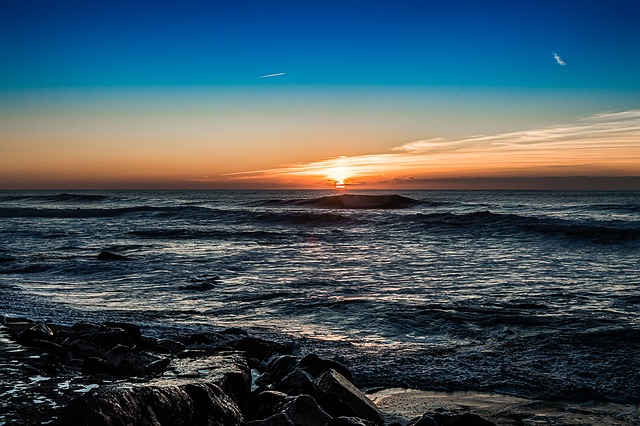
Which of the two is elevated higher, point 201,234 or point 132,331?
point 132,331

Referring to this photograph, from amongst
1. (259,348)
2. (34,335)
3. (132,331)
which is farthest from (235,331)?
(34,335)

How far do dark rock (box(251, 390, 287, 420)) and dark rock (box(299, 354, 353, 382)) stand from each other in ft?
3.07

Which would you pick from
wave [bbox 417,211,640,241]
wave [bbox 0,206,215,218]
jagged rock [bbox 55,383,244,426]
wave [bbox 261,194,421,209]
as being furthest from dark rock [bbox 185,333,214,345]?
wave [bbox 261,194,421,209]

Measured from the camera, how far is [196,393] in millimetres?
3967

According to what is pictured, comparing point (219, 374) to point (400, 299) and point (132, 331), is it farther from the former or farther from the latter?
point (400, 299)

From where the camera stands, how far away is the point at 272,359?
252 inches

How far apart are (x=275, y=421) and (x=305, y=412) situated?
0.27 meters

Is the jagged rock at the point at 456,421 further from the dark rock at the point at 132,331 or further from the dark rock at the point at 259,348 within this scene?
the dark rock at the point at 132,331

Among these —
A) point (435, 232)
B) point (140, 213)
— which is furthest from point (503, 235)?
point (140, 213)

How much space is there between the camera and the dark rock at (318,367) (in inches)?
219

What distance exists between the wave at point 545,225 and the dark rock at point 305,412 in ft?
67.6

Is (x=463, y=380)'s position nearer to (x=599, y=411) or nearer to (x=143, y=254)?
(x=599, y=411)

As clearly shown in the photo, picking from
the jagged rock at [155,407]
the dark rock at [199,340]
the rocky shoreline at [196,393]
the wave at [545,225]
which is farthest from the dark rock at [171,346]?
the wave at [545,225]

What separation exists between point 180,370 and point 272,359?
173 cm
